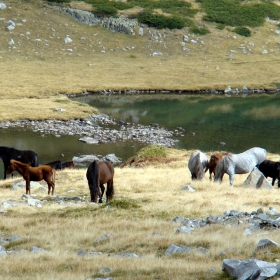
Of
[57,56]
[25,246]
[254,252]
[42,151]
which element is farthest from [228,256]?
[57,56]

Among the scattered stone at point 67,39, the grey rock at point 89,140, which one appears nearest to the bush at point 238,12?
the scattered stone at point 67,39

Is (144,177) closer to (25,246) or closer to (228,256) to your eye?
(25,246)

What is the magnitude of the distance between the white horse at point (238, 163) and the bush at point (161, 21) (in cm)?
6557

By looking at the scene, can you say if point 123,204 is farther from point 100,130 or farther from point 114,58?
point 114,58

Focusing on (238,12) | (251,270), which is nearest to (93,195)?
(251,270)

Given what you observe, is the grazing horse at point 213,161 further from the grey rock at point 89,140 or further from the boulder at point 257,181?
the grey rock at point 89,140

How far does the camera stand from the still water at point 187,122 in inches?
1506

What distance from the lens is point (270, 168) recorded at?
23.1 m

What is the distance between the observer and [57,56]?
2965 inches

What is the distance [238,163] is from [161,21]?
67.5m

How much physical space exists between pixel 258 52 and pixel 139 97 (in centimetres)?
3250

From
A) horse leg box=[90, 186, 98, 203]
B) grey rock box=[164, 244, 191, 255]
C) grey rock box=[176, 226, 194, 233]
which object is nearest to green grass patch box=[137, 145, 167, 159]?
horse leg box=[90, 186, 98, 203]

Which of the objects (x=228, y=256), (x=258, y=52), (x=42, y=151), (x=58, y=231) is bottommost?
(x=42, y=151)

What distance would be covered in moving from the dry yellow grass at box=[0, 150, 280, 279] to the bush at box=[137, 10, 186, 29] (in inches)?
2652
